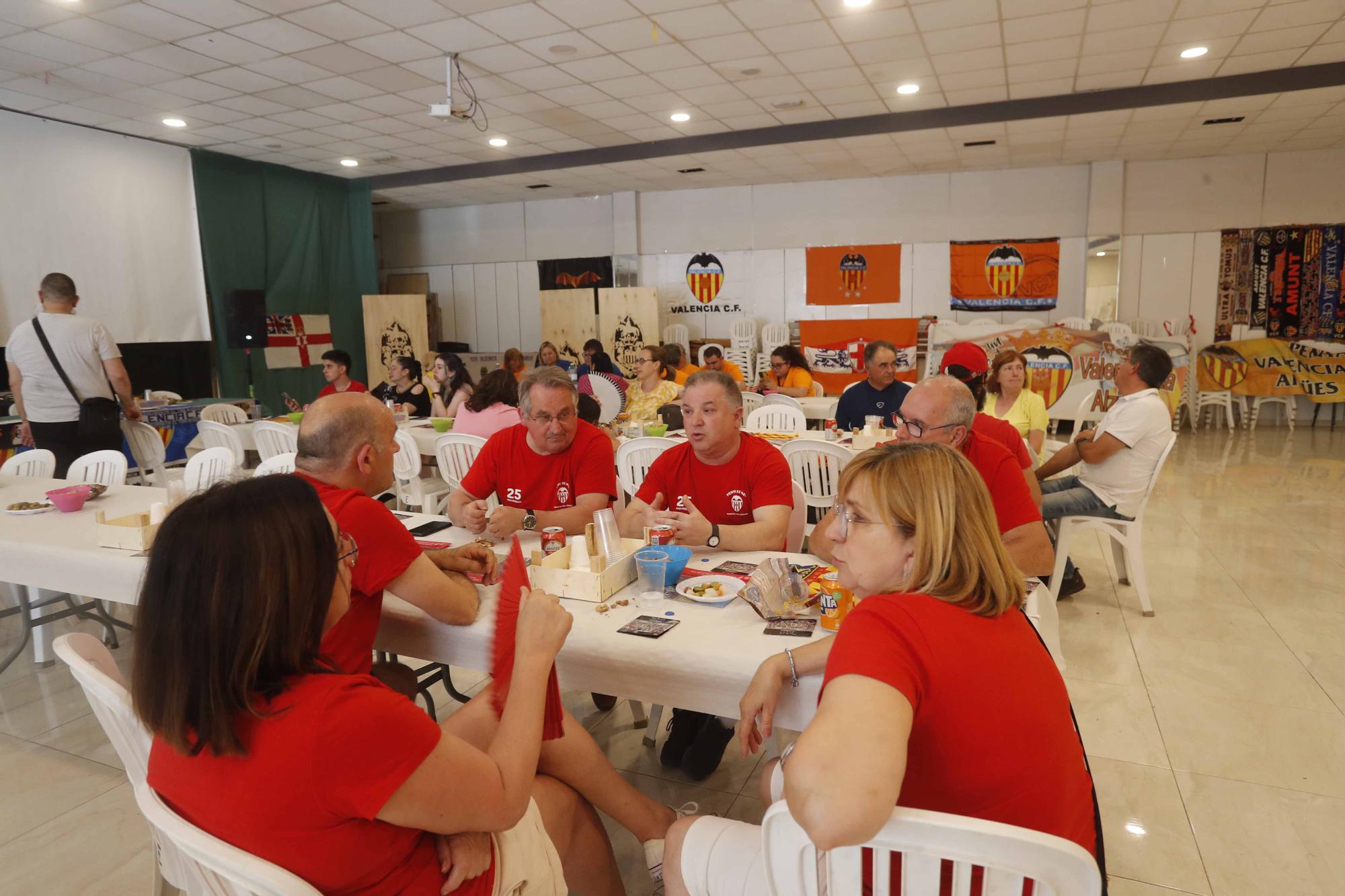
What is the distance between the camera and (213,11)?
15.9 feet

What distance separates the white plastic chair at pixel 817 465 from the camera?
157 inches

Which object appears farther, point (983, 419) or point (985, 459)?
point (983, 419)

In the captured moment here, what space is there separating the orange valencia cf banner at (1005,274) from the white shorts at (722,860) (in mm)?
9899

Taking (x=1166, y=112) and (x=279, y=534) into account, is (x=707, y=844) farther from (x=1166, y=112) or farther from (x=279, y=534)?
(x=1166, y=112)

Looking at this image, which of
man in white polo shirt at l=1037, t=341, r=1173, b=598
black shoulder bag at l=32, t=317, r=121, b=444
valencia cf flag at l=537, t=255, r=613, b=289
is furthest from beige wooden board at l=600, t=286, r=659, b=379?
man in white polo shirt at l=1037, t=341, r=1173, b=598

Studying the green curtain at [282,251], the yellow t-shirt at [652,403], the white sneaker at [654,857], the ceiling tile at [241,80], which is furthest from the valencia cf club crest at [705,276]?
the white sneaker at [654,857]

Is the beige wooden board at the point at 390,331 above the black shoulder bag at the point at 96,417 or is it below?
above

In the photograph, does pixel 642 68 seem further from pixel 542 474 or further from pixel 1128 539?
pixel 1128 539

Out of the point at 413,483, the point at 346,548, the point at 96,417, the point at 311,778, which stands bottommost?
the point at 413,483

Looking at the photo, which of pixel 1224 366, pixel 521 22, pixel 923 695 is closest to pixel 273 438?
pixel 521 22

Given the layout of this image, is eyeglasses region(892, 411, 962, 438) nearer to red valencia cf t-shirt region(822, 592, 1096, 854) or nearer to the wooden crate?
red valencia cf t-shirt region(822, 592, 1096, 854)

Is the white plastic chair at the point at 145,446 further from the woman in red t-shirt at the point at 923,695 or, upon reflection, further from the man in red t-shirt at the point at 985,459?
the woman in red t-shirt at the point at 923,695

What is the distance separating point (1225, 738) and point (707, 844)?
2315mm

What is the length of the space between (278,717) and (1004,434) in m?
2.94
